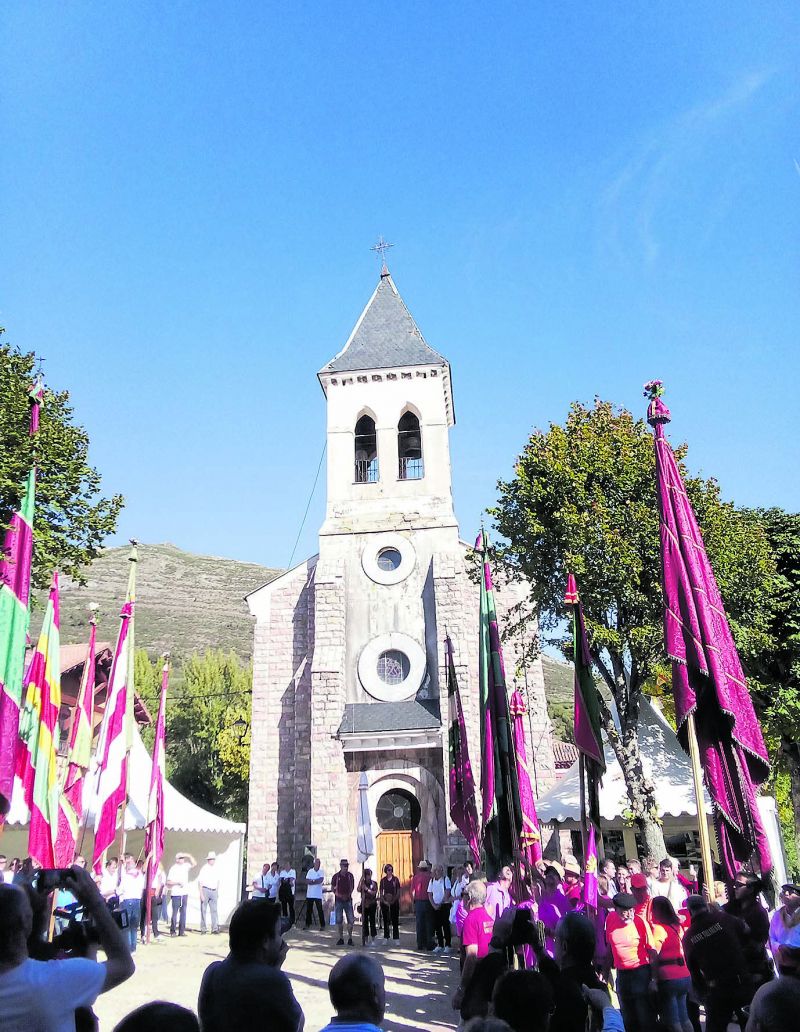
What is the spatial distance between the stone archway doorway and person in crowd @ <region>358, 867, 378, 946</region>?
5.18 meters

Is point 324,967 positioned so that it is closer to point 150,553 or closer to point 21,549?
point 21,549

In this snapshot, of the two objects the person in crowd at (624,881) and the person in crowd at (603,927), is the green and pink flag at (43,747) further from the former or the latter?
the person in crowd at (624,881)

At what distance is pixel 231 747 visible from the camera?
129 feet

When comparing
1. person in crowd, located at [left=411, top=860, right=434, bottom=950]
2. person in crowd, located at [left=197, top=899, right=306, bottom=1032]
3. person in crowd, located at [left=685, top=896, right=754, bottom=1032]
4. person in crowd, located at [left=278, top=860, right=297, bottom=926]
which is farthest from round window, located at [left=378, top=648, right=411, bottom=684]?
person in crowd, located at [left=197, top=899, right=306, bottom=1032]

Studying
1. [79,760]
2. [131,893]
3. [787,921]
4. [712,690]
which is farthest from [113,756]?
[787,921]

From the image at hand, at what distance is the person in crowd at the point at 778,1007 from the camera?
2766 mm

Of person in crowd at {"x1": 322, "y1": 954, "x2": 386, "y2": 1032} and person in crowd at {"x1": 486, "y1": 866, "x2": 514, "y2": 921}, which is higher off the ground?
person in crowd at {"x1": 322, "y1": 954, "x2": 386, "y2": 1032}


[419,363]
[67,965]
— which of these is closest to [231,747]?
[419,363]

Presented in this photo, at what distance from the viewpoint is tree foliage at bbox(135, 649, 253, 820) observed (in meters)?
40.0

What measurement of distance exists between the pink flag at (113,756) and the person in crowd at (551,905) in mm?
7364

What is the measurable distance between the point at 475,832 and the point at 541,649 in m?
7.91

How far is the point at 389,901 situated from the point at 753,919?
454 inches

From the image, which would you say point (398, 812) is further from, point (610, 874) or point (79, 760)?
point (610, 874)

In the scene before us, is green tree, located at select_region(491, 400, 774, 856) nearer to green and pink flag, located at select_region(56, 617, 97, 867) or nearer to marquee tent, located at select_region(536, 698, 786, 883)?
marquee tent, located at select_region(536, 698, 786, 883)
